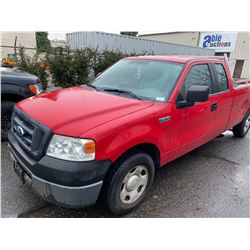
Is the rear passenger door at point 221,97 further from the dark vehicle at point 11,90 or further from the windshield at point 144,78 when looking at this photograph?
the dark vehicle at point 11,90

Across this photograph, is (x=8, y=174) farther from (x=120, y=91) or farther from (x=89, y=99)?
(x=120, y=91)

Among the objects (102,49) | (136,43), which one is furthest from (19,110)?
(136,43)

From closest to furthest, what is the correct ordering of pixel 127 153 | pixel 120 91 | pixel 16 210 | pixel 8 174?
pixel 127 153
pixel 16 210
pixel 120 91
pixel 8 174

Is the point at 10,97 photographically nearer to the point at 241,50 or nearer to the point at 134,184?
the point at 134,184

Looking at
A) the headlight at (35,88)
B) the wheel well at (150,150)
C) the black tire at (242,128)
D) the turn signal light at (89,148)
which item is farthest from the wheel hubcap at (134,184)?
the black tire at (242,128)

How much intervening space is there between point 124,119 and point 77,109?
53cm

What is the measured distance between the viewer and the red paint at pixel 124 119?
2.03 metres

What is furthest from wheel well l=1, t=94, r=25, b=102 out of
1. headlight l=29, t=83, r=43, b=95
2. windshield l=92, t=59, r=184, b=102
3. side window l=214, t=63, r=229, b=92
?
side window l=214, t=63, r=229, b=92

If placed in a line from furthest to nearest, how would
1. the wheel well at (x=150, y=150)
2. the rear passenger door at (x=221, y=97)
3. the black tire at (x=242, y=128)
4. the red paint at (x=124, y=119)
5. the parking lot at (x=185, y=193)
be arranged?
1. the black tire at (x=242, y=128)
2. the rear passenger door at (x=221, y=97)
3. the parking lot at (x=185, y=193)
4. the wheel well at (x=150, y=150)
5. the red paint at (x=124, y=119)

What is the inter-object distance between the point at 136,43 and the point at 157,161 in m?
8.83

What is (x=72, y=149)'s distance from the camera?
1.94 m

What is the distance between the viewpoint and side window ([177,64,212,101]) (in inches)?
111

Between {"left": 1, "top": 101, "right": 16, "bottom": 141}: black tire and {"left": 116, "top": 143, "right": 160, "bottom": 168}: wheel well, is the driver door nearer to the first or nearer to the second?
{"left": 116, "top": 143, "right": 160, "bottom": 168}: wheel well

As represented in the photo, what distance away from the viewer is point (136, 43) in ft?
34.2
